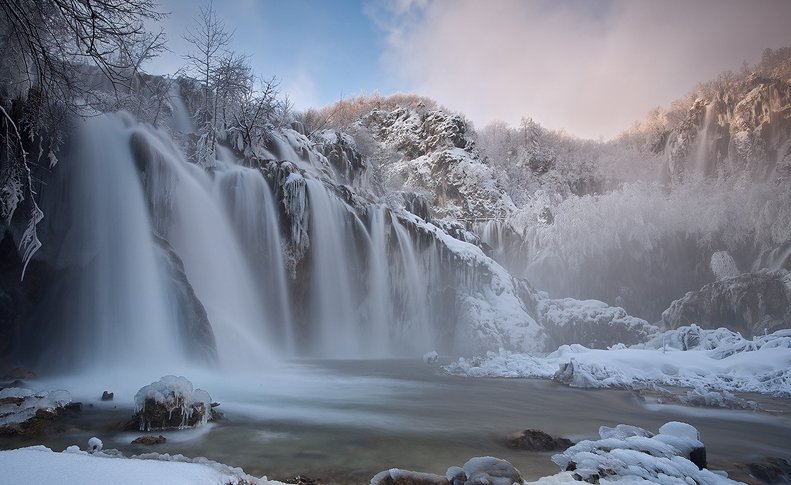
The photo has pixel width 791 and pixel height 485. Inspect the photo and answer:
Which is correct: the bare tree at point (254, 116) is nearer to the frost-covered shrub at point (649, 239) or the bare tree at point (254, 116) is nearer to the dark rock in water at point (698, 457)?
the dark rock in water at point (698, 457)

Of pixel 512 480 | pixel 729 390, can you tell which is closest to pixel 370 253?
pixel 729 390

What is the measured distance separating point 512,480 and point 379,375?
7069 millimetres

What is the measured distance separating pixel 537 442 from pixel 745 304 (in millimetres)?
21543

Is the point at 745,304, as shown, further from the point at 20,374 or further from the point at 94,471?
the point at 20,374

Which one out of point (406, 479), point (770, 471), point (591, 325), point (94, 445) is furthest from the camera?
point (591, 325)

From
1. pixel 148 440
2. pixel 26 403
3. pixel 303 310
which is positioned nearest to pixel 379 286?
pixel 303 310

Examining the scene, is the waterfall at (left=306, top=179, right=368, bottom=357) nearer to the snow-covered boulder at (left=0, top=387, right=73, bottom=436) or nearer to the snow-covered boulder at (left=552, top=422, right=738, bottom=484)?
the snow-covered boulder at (left=0, top=387, right=73, bottom=436)

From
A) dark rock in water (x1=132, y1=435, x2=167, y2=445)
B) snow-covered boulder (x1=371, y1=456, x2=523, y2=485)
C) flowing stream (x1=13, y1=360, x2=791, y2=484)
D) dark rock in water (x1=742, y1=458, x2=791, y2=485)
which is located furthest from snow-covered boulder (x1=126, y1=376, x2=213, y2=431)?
dark rock in water (x1=742, y1=458, x2=791, y2=485)

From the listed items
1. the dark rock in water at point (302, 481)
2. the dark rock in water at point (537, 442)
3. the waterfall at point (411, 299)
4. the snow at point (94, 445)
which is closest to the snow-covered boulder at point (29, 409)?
the snow at point (94, 445)

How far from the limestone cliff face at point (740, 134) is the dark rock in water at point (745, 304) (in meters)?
11.6

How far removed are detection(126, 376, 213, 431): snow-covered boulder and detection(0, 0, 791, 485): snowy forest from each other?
0.03 m

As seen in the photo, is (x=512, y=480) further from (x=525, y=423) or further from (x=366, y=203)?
(x=366, y=203)

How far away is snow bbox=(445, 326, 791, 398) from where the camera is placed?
9.22 meters

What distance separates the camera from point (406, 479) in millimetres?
3045
